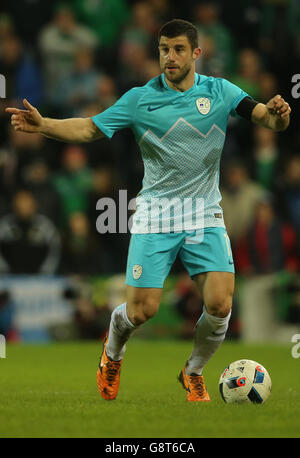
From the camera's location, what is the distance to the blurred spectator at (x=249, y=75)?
15.9m

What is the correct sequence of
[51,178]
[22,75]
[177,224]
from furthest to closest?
[22,75] < [51,178] < [177,224]

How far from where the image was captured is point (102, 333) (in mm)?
14359

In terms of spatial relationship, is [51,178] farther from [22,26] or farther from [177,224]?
[177,224]

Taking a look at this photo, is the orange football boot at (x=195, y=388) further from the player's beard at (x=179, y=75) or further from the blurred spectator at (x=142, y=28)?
the blurred spectator at (x=142, y=28)

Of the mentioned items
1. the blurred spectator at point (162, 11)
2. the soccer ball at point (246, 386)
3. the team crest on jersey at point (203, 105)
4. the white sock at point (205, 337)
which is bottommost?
the soccer ball at point (246, 386)

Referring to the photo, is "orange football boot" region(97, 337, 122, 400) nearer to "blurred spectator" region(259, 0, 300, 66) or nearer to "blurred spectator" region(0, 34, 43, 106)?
"blurred spectator" region(0, 34, 43, 106)

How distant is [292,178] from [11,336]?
15.3 ft

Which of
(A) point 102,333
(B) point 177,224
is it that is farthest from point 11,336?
(B) point 177,224

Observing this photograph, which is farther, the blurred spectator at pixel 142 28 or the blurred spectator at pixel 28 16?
the blurred spectator at pixel 28 16

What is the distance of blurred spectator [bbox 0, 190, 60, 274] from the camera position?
13.7m

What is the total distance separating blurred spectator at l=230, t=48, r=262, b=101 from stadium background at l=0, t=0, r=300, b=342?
0.08ft

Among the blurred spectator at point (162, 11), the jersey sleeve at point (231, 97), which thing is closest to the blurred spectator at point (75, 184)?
the blurred spectator at point (162, 11)

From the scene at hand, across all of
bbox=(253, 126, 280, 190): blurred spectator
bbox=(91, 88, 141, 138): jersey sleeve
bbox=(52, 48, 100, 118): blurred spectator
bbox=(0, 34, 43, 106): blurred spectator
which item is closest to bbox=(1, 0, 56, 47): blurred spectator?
bbox=(0, 34, 43, 106): blurred spectator

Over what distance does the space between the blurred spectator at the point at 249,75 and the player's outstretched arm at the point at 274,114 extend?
8.87 m
